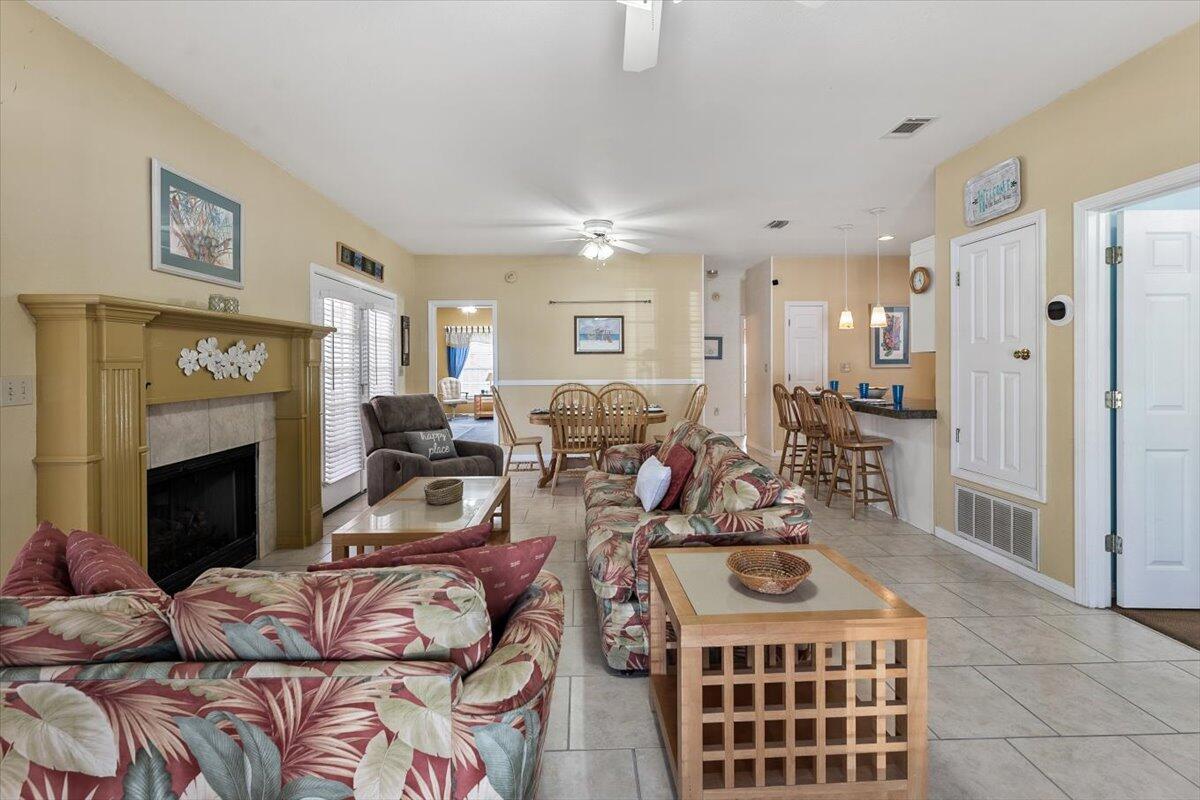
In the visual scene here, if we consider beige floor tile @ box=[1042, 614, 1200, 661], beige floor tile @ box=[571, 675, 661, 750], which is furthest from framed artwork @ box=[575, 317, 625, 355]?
beige floor tile @ box=[571, 675, 661, 750]

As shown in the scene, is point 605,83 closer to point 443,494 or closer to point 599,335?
point 443,494

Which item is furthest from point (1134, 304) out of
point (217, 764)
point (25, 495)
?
point (25, 495)

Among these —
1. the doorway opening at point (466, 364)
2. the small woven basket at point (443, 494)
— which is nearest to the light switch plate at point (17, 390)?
the small woven basket at point (443, 494)

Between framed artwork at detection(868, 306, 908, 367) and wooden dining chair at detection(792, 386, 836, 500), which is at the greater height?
framed artwork at detection(868, 306, 908, 367)

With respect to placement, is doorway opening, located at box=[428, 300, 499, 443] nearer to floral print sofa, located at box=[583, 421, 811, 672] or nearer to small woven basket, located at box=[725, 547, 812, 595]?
floral print sofa, located at box=[583, 421, 811, 672]

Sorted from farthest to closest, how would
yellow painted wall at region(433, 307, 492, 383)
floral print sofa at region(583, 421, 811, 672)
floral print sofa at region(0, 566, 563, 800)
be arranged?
yellow painted wall at region(433, 307, 492, 383) < floral print sofa at region(583, 421, 811, 672) < floral print sofa at region(0, 566, 563, 800)

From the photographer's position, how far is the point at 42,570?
1.08 meters

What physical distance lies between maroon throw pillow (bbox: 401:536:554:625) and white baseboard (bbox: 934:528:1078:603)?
3.12m

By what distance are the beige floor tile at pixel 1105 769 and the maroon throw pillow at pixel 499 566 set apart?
1648 mm

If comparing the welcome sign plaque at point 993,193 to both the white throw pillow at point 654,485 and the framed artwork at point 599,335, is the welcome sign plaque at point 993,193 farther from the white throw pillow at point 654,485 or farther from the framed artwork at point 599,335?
the framed artwork at point 599,335

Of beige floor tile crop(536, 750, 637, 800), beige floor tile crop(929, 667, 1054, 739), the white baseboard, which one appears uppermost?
the white baseboard

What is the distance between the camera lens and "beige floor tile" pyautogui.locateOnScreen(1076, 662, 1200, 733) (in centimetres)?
196

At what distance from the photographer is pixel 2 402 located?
6.97 ft

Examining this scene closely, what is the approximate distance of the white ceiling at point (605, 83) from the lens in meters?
2.31
